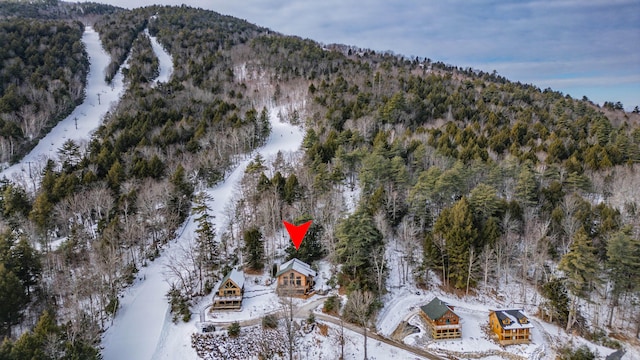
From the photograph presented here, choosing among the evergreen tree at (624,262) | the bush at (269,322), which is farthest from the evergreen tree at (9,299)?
the evergreen tree at (624,262)

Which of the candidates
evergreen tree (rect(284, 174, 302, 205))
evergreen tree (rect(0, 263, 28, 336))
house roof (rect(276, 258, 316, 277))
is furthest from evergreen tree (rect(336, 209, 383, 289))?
evergreen tree (rect(0, 263, 28, 336))

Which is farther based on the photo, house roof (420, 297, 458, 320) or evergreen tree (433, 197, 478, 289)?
evergreen tree (433, 197, 478, 289)

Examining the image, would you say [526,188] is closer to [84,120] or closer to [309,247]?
[309,247]

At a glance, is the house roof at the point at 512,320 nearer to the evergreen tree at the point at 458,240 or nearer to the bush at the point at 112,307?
the evergreen tree at the point at 458,240

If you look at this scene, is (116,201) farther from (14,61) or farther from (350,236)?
(14,61)

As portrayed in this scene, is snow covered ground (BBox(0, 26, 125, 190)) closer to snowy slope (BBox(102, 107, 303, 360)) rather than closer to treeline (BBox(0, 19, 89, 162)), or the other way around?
treeline (BBox(0, 19, 89, 162))
